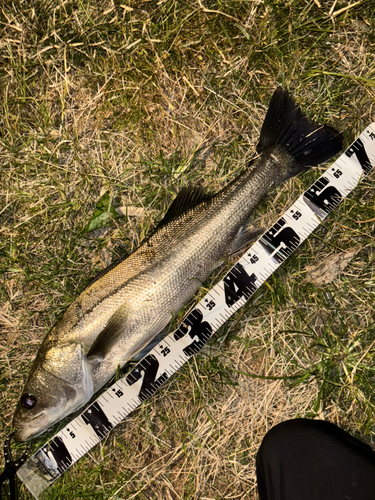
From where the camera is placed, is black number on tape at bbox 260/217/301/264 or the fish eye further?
black number on tape at bbox 260/217/301/264

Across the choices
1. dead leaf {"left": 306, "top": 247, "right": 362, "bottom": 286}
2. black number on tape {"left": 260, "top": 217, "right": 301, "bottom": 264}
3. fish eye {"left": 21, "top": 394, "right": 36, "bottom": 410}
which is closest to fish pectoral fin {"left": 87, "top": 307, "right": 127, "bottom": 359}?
fish eye {"left": 21, "top": 394, "right": 36, "bottom": 410}

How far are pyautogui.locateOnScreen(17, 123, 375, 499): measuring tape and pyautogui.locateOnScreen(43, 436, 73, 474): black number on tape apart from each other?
0.74 feet

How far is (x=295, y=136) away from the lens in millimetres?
3223

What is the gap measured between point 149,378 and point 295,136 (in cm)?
236

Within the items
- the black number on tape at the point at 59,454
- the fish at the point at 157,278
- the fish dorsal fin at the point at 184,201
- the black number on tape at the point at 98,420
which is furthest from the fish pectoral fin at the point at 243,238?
the black number on tape at the point at 59,454

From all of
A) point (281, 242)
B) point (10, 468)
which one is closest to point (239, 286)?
point (281, 242)

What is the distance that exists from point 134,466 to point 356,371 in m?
2.08

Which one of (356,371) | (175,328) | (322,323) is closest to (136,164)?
(175,328)

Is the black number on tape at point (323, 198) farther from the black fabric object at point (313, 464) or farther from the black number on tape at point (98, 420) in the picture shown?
the black number on tape at point (98, 420)

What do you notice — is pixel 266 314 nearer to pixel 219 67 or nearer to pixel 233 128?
pixel 233 128

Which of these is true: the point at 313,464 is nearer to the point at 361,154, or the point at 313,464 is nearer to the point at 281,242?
the point at 281,242

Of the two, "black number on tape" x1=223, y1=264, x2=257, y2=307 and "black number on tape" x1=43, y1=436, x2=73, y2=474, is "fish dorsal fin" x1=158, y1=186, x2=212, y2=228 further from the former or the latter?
"black number on tape" x1=43, y1=436, x2=73, y2=474

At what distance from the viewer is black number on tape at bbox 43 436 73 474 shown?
340cm

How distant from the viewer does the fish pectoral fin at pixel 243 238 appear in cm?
319
